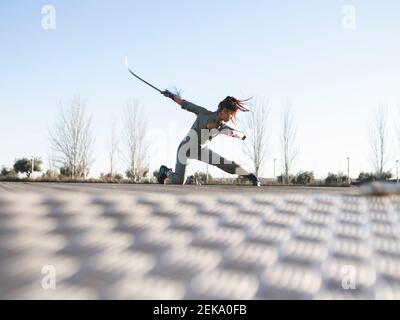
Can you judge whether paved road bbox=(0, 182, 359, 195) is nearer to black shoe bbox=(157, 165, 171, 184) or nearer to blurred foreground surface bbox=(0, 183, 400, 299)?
blurred foreground surface bbox=(0, 183, 400, 299)

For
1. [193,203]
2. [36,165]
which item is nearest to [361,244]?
[193,203]

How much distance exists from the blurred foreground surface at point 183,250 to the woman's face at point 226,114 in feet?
10.2

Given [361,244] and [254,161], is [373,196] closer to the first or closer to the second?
[361,244]

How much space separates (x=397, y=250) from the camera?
49cm

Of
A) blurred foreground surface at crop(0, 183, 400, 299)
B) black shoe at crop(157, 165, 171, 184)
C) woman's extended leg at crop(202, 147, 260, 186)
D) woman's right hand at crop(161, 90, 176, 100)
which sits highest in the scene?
woman's right hand at crop(161, 90, 176, 100)

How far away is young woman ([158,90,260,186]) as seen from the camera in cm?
365

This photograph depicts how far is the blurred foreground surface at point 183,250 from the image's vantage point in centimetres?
36

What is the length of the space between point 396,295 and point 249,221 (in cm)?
17

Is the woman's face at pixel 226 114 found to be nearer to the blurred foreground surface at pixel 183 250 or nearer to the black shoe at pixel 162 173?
the black shoe at pixel 162 173

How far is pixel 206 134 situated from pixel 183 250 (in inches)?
149

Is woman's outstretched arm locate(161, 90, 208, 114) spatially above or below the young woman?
above

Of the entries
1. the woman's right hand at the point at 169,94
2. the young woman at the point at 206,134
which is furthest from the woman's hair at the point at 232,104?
the woman's right hand at the point at 169,94

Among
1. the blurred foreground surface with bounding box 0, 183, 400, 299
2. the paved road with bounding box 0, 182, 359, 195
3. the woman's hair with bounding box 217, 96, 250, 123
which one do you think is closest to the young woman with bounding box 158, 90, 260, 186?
the woman's hair with bounding box 217, 96, 250, 123

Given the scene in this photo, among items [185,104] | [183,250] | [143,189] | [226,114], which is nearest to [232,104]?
[226,114]
